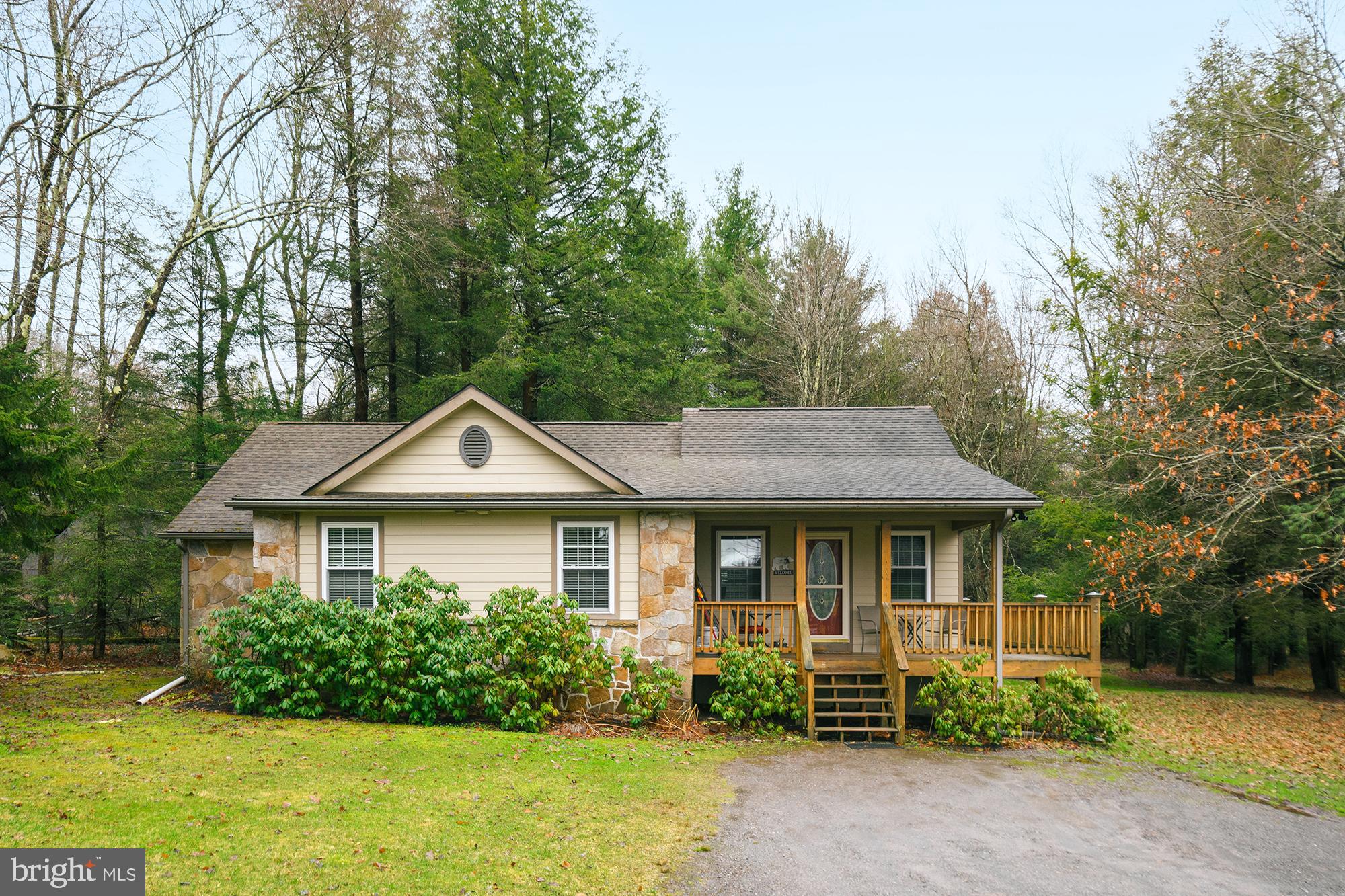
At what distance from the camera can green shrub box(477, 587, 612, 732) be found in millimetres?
10578

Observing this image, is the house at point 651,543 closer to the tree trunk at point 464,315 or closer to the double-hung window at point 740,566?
the double-hung window at point 740,566

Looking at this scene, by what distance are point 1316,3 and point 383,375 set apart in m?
21.3

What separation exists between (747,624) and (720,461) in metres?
3.24

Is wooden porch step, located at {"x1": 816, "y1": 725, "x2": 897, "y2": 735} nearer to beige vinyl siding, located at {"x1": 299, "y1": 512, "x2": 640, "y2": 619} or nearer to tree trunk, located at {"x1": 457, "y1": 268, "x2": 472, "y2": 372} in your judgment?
beige vinyl siding, located at {"x1": 299, "y1": 512, "x2": 640, "y2": 619}

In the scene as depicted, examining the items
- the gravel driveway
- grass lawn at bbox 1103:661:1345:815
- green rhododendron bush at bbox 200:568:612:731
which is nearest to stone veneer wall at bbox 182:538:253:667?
green rhododendron bush at bbox 200:568:612:731

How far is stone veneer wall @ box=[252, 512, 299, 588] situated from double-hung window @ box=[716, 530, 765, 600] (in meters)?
6.36

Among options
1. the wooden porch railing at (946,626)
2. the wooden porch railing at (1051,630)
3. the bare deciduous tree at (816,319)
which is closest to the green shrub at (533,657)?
the wooden porch railing at (946,626)

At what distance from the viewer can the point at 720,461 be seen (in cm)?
1382

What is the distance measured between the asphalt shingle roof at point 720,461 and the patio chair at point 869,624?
6.98ft

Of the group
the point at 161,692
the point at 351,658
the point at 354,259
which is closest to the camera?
the point at 351,658

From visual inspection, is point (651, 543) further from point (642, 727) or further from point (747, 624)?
point (642, 727)

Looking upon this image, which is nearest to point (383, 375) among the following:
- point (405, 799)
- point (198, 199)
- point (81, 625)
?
point (198, 199)

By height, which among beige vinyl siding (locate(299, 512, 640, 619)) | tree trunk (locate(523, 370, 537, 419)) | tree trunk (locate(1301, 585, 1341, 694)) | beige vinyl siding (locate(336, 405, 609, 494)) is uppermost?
tree trunk (locate(523, 370, 537, 419))

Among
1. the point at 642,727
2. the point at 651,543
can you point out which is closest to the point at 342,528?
the point at 651,543
